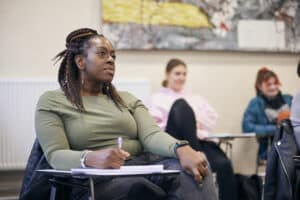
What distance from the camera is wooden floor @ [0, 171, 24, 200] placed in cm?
377

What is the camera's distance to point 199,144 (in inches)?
132

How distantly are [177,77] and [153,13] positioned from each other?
59cm

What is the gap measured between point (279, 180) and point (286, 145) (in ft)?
0.53

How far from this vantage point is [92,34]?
2172 millimetres

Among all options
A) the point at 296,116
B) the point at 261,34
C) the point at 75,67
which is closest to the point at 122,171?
the point at 75,67

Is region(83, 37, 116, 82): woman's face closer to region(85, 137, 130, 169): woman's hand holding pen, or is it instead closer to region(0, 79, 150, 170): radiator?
region(85, 137, 130, 169): woman's hand holding pen

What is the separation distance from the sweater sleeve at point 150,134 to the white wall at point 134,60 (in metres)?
1.82

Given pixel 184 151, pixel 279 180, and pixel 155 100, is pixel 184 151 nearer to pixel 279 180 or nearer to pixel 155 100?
pixel 279 180

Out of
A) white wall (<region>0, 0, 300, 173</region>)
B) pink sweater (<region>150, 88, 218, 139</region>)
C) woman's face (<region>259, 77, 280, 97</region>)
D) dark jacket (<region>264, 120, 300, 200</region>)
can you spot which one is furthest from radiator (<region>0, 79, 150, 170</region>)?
dark jacket (<region>264, 120, 300, 200</region>)

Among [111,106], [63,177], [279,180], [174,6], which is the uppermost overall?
[174,6]

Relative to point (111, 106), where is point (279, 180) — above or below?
below

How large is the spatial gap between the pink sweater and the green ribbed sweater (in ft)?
5.27

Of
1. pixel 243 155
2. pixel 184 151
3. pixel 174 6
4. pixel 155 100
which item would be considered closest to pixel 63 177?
pixel 184 151

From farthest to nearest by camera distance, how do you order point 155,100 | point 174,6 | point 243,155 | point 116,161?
point 243,155
point 174,6
point 155,100
point 116,161
